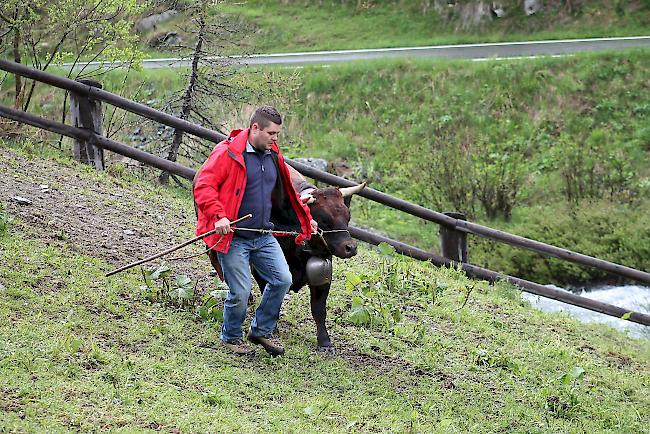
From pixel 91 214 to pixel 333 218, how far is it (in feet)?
10.4

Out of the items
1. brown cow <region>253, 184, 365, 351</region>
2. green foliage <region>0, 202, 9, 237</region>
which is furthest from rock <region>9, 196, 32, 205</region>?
brown cow <region>253, 184, 365, 351</region>

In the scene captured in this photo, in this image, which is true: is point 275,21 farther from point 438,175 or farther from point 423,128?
point 438,175

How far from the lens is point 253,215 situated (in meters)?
6.74

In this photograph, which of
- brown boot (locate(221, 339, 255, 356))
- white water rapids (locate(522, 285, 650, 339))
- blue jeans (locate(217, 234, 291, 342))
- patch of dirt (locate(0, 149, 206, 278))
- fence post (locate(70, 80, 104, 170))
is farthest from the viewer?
white water rapids (locate(522, 285, 650, 339))

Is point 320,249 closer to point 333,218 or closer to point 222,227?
point 333,218

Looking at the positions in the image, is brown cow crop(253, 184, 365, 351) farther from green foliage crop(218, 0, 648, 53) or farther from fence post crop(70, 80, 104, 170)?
green foliage crop(218, 0, 648, 53)

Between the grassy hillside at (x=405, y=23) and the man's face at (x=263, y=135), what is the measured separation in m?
17.3

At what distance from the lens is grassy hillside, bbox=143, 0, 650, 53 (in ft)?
81.8

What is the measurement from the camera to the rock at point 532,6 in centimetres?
2577

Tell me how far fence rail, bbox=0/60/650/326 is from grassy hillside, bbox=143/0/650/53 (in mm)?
13189

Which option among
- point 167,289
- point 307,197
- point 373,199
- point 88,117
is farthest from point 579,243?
point 167,289

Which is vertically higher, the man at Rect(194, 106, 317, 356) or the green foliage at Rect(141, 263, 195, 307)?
the man at Rect(194, 106, 317, 356)

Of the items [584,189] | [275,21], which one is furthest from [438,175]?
[275,21]

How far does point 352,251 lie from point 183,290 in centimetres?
153
